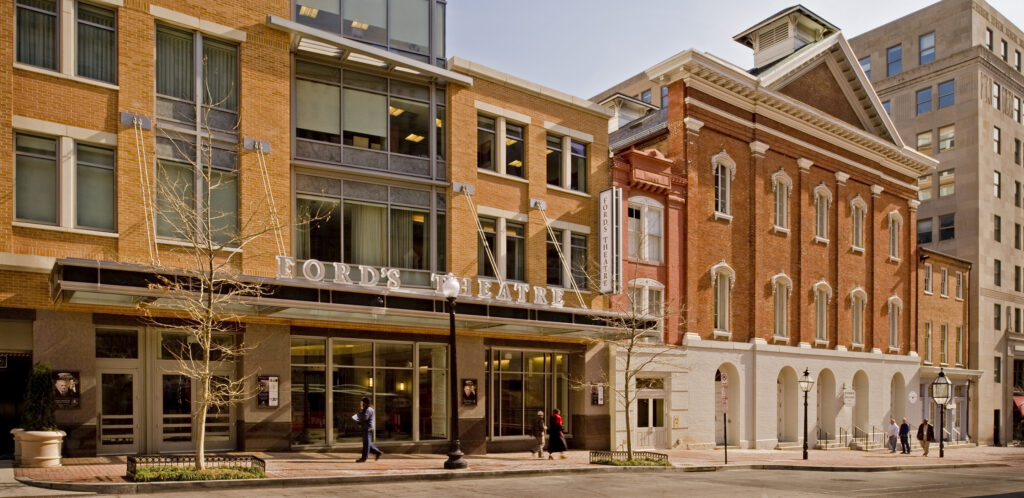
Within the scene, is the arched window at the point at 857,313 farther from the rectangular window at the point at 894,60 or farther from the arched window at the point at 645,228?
the rectangular window at the point at 894,60

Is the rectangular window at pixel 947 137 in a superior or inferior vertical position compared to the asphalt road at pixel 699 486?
superior

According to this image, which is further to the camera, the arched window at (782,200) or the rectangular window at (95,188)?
the arched window at (782,200)

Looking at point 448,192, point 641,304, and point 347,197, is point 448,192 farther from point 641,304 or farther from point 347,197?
point 641,304

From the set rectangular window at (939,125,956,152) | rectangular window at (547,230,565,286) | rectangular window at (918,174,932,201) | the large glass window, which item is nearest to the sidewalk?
the large glass window

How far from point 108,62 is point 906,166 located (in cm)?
4059

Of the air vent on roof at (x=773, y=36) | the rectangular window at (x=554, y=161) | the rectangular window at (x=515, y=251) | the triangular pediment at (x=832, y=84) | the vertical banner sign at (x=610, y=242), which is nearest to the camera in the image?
the rectangular window at (x=515, y=251)

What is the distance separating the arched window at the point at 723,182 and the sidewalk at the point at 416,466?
9785 millimetres

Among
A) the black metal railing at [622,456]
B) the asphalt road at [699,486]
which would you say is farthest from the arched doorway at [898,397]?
the black metal railing at [622,456]

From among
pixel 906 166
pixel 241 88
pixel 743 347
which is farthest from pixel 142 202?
pixel 906 166

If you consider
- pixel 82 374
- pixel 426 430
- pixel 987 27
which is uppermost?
pixel 987 27

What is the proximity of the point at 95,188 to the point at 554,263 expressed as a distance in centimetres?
1484

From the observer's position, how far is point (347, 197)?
24.0m

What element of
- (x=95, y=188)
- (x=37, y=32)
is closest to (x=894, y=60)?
(x=95, y=188)

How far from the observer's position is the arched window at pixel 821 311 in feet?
130
